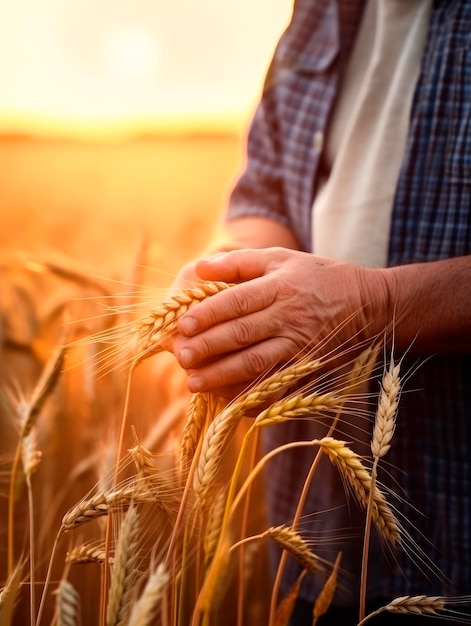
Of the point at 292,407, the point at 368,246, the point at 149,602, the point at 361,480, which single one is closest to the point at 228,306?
the point at 292,407

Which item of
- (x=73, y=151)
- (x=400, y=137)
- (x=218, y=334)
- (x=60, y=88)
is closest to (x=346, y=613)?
(x=218, y=334)

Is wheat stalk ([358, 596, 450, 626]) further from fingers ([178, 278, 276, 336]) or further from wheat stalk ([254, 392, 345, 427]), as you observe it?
fingers ([178, 278, 276, 336])

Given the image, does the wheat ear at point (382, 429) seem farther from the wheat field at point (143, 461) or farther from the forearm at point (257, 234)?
the forearm at point (257, 234)

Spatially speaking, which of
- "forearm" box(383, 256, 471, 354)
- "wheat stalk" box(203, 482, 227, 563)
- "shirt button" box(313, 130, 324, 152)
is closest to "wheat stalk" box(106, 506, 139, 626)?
"wheat stalk" box(203, 482, 227, 563)

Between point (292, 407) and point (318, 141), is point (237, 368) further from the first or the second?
point (318, 141)

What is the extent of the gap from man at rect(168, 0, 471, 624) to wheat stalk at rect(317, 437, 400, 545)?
158mm

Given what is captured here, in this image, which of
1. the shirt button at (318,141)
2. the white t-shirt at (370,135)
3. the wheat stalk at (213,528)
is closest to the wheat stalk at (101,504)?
the wheat stalk at (213,528)

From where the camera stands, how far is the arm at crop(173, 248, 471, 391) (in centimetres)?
79

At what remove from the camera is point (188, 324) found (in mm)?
770

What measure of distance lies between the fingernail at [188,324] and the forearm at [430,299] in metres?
0.31

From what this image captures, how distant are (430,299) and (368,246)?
334 mm

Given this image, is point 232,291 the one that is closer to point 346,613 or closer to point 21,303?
point 346,613

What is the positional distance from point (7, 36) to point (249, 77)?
2.51 metres

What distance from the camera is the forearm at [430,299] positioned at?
0.89m
